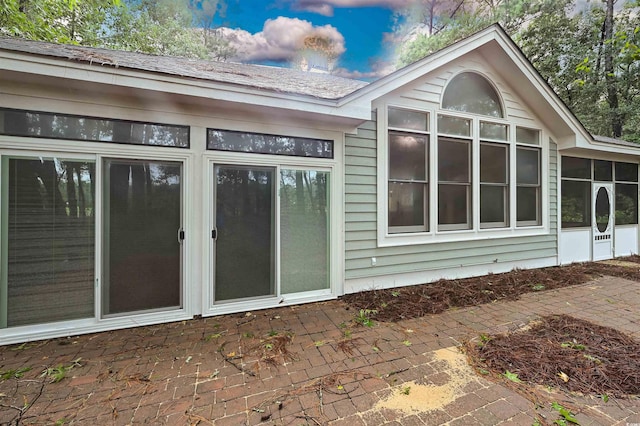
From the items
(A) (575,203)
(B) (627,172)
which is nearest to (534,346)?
(A) (575,203)

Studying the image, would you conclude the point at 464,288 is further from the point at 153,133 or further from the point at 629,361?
the point at 153,133

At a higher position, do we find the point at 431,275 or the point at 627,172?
the point at 627,172

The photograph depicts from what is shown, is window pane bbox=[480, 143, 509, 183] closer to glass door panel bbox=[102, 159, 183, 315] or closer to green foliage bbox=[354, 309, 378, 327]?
green foliage bbox=[354, 309, 378, 327]

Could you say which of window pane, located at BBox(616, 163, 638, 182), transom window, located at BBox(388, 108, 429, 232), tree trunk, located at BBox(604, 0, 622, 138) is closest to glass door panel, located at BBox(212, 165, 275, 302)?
transom window, located at BBox(388, 108, 429, 232)

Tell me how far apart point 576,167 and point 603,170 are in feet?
4.01

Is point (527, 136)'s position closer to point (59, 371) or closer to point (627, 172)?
point (627, 172)

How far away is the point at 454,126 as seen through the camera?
5148 millimetres

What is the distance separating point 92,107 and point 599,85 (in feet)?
56.9

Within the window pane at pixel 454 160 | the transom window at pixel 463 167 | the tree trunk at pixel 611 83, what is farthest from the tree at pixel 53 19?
the tree trunk at pixel 611 83

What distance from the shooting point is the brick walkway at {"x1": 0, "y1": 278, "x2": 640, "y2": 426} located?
6.07 ft

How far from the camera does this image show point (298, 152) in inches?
157

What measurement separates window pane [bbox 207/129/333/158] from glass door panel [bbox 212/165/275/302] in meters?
0.26

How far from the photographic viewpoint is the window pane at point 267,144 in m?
3.60

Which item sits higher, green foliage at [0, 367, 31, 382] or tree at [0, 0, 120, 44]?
tree at [0, 0, 120, 44]
